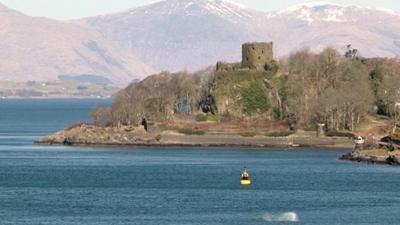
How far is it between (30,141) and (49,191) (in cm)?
7537

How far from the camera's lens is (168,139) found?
165250mm

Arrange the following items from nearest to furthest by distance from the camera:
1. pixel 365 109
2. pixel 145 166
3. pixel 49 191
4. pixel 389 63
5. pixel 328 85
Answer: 1. pixel 49 191
2. pixel 145 166
3. pixel 365 109
4. pixel 328 85
5. pixel 389 63

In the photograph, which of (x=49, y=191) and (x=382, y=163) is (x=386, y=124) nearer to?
(x=382, y=163)

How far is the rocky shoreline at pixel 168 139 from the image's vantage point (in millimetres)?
160625

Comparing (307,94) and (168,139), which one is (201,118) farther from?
(307,94)

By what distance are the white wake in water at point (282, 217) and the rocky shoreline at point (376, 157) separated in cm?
4370

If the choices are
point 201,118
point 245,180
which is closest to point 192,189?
point 245,180

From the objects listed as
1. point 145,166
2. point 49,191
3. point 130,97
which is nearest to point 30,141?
point 130,97

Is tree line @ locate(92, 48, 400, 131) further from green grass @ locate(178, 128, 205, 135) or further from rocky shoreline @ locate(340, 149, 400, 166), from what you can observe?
rocky shoreline @ locate(340, 149, 400, 166)

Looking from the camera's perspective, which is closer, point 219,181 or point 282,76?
point 219,181

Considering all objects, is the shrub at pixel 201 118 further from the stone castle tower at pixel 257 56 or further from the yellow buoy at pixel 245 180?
the yellow buoy at pixel 245 180

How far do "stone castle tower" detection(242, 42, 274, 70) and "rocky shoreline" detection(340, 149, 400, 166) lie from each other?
52.1 meters

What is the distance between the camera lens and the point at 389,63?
191 metres

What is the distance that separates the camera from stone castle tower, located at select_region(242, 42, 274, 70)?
189250 millimetres
